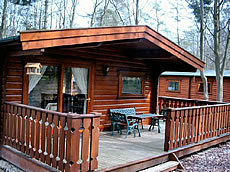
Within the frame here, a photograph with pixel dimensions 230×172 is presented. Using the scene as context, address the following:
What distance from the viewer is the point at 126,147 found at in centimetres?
535

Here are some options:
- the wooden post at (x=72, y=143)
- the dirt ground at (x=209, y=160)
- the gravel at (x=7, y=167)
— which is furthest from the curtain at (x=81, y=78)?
the dirt ground at (x=209, y=160)

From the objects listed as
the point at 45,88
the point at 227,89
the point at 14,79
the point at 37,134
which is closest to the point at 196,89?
the point at 227,89

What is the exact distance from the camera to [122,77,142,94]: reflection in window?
740 cm

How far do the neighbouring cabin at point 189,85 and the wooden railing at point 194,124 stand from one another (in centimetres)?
788

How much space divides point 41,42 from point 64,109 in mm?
2497

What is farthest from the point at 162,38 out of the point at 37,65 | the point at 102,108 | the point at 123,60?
the point at 37,65

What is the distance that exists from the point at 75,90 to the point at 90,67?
718 mm

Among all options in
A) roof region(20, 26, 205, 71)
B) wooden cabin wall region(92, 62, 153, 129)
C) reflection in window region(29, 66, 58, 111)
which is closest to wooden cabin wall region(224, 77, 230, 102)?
roof region(20, 26, 205, 71)

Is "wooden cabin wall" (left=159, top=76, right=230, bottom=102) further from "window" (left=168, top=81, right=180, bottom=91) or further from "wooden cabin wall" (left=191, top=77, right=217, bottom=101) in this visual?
"window" (left=168, top=81, right=180, bottom=91)

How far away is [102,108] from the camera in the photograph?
685cm

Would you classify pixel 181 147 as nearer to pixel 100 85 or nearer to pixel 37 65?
pixel 100 85

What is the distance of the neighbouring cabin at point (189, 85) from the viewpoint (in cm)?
1489

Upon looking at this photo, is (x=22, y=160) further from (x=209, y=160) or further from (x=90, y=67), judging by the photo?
(x=209, y=160)

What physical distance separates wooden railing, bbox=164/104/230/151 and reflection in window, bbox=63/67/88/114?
234 centimetres
